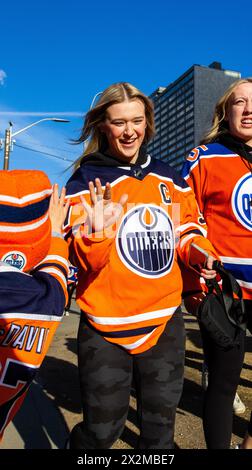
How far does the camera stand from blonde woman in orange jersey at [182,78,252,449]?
191cm

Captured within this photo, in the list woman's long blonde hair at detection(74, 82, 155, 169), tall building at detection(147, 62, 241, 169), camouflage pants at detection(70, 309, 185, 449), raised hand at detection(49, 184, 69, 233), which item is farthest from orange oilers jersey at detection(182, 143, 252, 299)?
tall building at detection(147, 62, 241, 169)

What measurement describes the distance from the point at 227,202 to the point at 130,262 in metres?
0.61

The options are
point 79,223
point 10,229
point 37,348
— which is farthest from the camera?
point 79,223

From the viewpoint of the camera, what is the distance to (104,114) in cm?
198

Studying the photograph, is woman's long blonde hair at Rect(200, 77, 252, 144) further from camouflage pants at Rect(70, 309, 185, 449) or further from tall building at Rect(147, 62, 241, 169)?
→ tall building at Rect(147, 62, 241, 169)

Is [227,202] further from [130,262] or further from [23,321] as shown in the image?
[23,321]

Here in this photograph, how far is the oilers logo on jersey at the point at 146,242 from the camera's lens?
1729 mm

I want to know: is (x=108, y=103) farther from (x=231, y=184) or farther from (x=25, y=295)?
(x=25, y=295)

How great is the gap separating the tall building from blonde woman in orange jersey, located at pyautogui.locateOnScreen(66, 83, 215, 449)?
74071 mm

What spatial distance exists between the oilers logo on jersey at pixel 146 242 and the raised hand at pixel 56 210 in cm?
28

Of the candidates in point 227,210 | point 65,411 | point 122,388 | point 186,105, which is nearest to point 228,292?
point 227,210

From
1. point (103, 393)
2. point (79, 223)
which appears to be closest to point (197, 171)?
point (79, 223)
